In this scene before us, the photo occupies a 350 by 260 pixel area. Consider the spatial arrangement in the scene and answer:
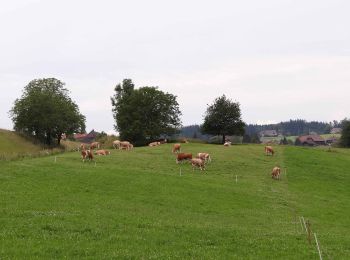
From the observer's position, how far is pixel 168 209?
28.9 m

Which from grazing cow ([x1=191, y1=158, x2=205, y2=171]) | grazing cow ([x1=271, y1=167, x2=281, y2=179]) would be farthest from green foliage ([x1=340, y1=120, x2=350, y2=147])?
grazing cow ([x1=191, y1=158, x2=205, y2=171])

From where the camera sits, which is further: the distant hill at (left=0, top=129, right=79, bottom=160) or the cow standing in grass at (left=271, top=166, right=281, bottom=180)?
the distant hill at (left=0, top=129, right=79, bottom=160)

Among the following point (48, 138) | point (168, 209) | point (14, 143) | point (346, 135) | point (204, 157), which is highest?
point (48, 138)

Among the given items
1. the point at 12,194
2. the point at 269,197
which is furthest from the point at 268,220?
the point at 12,194

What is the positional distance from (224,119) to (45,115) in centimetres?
3898

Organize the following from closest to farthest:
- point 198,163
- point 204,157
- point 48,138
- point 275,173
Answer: point 275,173 < point 198,163 < point 204,157 < point 48,138

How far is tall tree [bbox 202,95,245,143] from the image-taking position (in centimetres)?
9931

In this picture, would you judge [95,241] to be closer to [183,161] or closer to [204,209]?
[204,209]

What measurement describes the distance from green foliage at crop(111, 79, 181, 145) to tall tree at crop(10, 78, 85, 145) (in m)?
10.5

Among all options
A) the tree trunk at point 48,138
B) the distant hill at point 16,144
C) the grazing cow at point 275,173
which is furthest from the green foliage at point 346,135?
the grazing cow at point 275,173

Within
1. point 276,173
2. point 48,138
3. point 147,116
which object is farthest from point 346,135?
point 276,173

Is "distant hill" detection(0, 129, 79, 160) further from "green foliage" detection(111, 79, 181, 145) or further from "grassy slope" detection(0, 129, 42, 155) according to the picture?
"green foliage" detection(111, 79, 181, 145)

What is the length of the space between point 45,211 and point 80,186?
10.7 metres

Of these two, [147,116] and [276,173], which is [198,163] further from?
[147,116]
